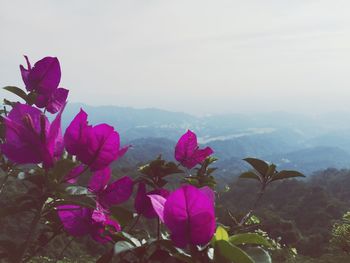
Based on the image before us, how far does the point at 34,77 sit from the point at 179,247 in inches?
39.0

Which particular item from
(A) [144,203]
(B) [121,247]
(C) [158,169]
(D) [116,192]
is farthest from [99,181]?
(B) [121,247]

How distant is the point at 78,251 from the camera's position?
46.0m

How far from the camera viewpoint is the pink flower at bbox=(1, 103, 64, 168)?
110cm

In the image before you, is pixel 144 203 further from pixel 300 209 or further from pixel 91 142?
pixel 300 209

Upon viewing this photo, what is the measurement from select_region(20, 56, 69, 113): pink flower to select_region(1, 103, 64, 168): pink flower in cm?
41

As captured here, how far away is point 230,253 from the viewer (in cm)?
92

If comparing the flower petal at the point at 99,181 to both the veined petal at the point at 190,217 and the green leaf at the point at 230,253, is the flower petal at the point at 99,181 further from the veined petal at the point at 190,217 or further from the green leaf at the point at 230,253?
the green leaf at the point at 230,253

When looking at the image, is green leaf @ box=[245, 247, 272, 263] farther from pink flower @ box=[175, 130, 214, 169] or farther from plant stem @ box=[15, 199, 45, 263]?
pink flower @ box=[175, 130, 214, 169]

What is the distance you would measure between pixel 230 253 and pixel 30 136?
61 cm

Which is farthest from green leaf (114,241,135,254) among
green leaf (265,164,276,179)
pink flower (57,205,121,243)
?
green leaf (265,164,276,179)

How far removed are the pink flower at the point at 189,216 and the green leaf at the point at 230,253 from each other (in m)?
0.06

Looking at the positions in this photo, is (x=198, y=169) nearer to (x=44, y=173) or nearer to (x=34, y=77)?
(x=34, y=77)

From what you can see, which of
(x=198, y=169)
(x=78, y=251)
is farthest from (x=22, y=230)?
(x=198, y=169)

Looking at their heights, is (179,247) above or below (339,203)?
above
